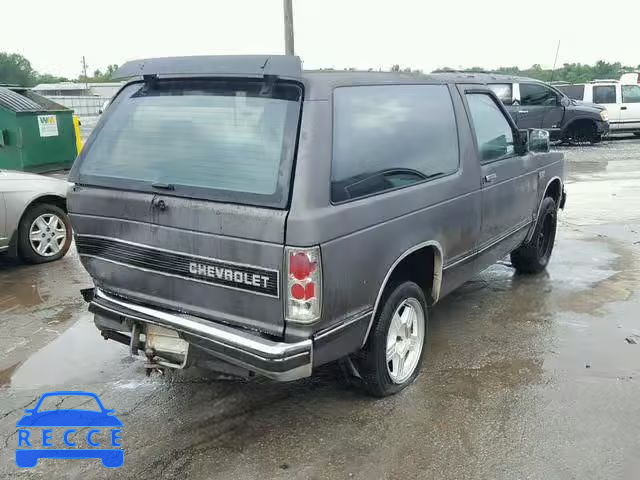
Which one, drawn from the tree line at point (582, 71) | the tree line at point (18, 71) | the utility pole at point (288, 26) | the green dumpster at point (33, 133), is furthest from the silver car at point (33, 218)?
the tree line at point (582, 71)

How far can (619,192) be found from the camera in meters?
10.5

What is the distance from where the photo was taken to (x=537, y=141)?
535 cm

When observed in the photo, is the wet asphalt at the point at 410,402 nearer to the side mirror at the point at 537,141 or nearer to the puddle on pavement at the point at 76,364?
the puddle on pavement at the point at 76,364

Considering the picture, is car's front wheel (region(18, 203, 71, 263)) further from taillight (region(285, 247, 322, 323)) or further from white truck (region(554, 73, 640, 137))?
white truck (region(554, 73, 640, 137))

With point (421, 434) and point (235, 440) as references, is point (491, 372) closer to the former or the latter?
point (421, 434)

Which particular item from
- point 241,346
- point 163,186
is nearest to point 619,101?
point 163,186

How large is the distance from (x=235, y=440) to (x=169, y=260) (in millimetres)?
1017

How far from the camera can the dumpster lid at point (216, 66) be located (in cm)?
291

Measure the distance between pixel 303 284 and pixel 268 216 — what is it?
1.15 ft

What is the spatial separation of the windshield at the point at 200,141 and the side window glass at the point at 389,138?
291mm

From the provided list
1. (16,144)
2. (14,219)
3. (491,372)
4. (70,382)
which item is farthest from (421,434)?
(16,144)

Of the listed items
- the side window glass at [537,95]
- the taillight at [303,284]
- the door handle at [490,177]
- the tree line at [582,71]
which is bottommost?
the taillight at [303,284]

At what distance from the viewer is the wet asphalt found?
299 cm

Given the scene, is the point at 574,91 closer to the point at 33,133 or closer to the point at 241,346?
the point at 33,133
